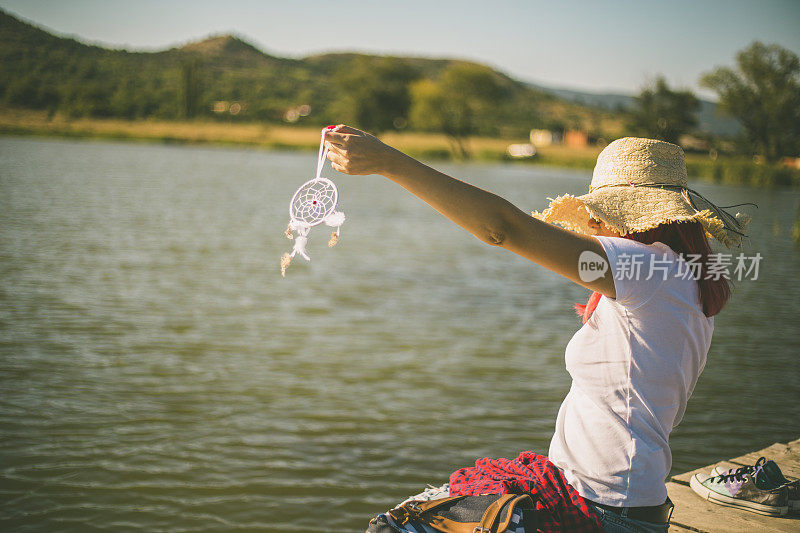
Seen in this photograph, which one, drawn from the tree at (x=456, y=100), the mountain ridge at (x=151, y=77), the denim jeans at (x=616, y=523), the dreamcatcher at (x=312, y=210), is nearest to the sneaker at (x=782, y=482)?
the denim jeans at (x=616, y=523)

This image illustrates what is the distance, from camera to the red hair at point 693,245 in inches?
79.3

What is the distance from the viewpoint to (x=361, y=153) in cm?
181

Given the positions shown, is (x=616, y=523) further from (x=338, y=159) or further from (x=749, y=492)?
(x=749, y=492)

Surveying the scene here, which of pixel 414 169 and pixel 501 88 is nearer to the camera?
pixel 414 169

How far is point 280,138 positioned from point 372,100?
23720 mm

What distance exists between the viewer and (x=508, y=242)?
1788 mm

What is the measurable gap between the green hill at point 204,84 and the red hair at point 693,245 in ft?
91.8

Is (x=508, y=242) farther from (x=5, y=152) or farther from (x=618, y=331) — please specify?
(x=5, y=152)

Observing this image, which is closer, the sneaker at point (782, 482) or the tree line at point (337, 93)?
the sneaker at point (782, 482)

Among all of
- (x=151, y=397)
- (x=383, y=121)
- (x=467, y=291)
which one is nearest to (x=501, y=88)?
(x=383, y=121)

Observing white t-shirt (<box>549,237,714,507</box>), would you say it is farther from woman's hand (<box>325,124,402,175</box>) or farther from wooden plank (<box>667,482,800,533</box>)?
wooden plank (<box>667,482,800,533</box>)

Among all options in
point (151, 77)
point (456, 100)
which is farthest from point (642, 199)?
point (456, 100)

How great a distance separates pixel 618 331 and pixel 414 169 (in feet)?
2.48

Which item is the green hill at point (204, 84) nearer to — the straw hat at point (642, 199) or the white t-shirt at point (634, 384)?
the straw hat at point (642, 199)
